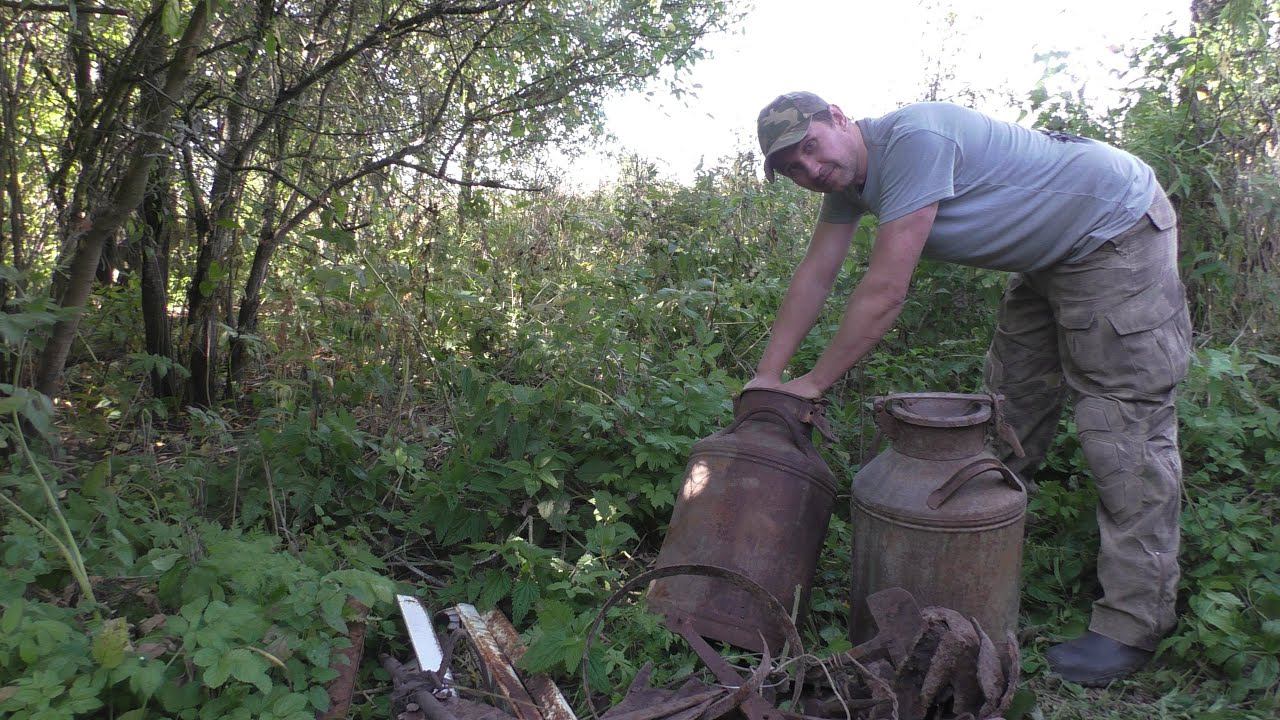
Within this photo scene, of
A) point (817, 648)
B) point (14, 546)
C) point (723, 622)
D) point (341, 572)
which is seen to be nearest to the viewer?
point (14, 546)

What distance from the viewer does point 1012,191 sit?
2.80m

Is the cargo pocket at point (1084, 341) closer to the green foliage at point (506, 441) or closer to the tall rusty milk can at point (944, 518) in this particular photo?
the tall rusty milk can at point (944, 518)

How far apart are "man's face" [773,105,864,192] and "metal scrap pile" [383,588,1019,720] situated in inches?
54.7

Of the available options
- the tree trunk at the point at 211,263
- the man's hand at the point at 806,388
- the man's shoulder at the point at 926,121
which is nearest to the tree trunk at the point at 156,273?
the tree trunk at the point at 211,263

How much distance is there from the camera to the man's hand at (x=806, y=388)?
2844 millimetres

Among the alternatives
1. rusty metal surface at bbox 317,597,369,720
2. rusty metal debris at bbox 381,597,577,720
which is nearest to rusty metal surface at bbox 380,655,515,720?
rusty metal debris at bbox 381,597,577,720

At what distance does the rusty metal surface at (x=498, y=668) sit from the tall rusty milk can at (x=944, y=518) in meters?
1.15

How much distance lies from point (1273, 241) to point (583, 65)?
3685mm

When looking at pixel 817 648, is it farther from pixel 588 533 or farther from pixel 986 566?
pixel 588 533

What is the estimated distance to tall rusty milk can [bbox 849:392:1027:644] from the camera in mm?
2631

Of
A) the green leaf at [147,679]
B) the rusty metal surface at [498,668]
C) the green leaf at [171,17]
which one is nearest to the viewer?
the green leaf at [147,679]

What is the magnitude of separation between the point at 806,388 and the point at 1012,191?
3.18ft

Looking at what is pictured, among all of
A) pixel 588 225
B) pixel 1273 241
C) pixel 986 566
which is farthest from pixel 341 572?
pixel 1273 241

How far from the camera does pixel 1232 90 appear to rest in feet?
13.7
